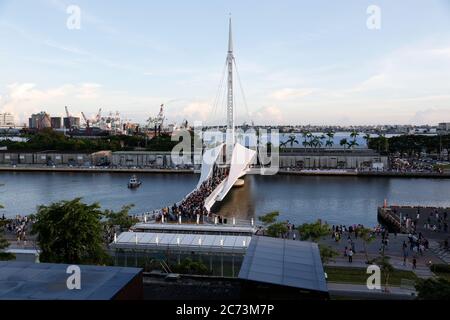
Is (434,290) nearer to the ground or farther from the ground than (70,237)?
nearer to the ground

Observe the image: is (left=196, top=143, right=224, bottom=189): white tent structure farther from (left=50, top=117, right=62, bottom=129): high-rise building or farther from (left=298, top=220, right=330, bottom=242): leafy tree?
(left=50, top=117, right=62, bottom=129): high-rise building

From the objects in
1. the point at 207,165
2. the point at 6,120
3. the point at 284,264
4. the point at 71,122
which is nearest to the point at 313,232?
the point at 284,264

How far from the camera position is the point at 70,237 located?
5.39 m

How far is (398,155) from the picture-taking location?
31.9 meters

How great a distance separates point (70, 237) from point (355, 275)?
154 inches

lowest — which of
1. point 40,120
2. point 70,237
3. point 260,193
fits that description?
point 260,193

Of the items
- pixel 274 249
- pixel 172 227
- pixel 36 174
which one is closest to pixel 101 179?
pixel 36 174

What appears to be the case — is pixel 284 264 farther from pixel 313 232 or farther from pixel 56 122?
pixel 56 122

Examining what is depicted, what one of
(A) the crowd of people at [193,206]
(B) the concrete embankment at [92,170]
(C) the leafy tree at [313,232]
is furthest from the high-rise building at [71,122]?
(C) the leafy tree at [313,232]

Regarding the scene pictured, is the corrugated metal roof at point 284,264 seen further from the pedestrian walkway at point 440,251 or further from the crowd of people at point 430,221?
the crowd of people at point 430,221

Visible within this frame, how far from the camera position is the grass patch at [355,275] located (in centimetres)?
613

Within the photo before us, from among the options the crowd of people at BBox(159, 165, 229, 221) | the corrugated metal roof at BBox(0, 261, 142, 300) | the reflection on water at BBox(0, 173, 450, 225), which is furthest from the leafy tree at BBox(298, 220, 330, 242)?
the corrugated metal roof at BBox(0, 261, 142, 300)

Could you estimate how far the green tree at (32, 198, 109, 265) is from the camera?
17.7ft

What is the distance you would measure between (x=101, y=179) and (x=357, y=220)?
13379 millimetres
